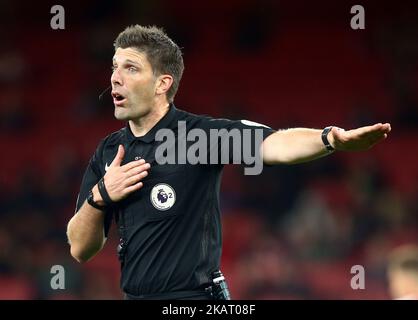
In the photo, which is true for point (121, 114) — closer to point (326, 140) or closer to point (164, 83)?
point (164, 83)

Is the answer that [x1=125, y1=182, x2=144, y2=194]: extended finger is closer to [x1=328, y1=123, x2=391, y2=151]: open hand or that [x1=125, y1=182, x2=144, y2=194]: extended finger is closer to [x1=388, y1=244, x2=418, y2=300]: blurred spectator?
[x1=328, y1=123, x2=391, y2=151]: open hand

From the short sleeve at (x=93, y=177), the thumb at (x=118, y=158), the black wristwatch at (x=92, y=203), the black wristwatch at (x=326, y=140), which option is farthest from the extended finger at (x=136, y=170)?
the black wristwatch at (x=326, y=140)

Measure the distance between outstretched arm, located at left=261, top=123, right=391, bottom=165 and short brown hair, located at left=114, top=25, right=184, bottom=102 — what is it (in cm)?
64

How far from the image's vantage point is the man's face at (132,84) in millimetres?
4395

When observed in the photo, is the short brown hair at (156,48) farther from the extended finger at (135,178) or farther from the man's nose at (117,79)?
the extended finger at (135,178)

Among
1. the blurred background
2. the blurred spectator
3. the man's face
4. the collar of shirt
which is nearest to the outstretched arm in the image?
the collar of shirt

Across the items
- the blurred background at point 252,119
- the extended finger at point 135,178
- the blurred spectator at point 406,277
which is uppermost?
the blurred background at point 252,119

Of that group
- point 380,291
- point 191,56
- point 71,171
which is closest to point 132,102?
point 380,291

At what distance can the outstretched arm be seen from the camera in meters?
3.84

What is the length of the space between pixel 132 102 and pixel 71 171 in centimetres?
918

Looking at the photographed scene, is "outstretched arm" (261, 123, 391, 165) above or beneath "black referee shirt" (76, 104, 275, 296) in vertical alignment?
above

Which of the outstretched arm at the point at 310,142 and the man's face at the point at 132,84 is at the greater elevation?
the man's face at the point at 132,84

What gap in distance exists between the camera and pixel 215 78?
608 inches

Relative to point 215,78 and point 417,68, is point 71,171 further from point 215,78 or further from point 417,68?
point 417,68
